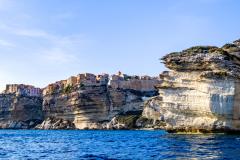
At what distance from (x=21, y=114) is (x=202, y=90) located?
142224 millimetres

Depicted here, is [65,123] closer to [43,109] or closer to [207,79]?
[43,109]

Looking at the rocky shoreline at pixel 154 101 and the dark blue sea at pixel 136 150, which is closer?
the dark blue sea at pixel 136 150

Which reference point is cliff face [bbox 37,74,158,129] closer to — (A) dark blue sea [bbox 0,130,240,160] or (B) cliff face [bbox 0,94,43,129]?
(B) cliff face [bbox 0,94,43,129]

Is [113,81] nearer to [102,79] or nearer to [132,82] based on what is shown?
[102,79]

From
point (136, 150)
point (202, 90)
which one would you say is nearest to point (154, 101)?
point (202, 90)

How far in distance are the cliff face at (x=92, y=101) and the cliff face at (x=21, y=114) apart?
681 centimetres

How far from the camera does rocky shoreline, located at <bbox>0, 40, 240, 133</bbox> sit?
59.7 m

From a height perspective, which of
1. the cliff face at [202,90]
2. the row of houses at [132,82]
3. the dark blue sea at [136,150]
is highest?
the row of houses at [132,82]

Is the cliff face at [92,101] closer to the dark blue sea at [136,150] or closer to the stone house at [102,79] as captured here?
the stone house at [102,79]

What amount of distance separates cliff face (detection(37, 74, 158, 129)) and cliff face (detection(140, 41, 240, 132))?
9582 centimetres

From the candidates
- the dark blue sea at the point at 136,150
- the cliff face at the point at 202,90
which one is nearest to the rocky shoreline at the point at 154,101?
the cliff face at the point at 202,90

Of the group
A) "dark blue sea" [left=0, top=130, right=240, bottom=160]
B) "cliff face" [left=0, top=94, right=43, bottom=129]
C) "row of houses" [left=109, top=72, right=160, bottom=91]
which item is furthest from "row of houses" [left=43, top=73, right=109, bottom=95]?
"dark blue sea" [left=0, top=130, right=240, bottom=160]

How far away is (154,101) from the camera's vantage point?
98.2 meters

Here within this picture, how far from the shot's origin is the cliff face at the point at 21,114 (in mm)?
192750
